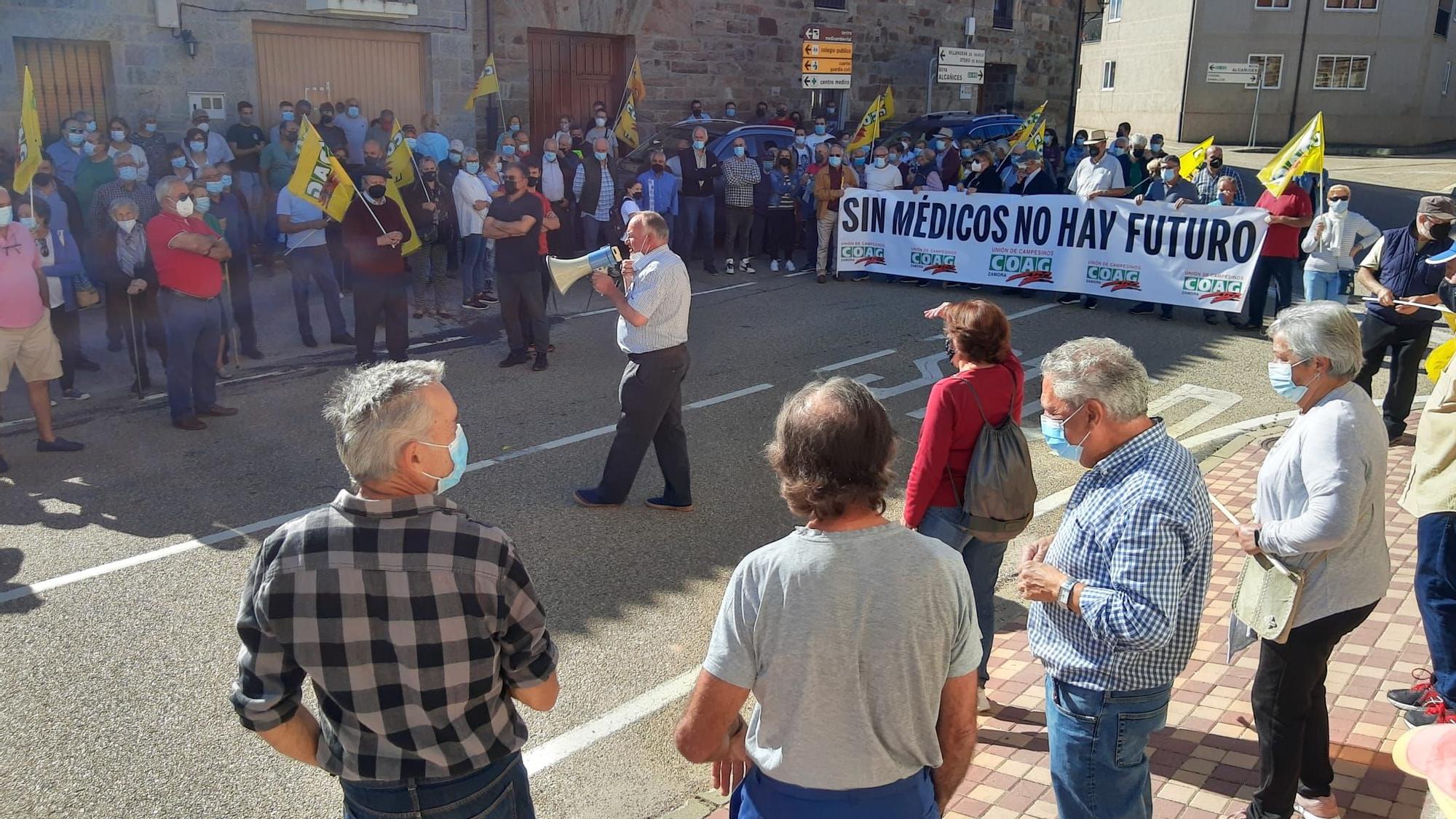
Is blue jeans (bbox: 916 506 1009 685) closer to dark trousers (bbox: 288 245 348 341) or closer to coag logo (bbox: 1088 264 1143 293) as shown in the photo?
dark trousers (bbox: 288 245 348 341)

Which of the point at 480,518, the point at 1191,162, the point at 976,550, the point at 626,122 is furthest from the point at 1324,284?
the point at 626,122

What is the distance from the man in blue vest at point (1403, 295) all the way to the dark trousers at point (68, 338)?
33.1ft

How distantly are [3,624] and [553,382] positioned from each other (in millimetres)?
5440

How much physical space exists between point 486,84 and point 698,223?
12.9 feet

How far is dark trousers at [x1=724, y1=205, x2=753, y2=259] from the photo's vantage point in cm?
1673

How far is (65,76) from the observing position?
15.1 meters

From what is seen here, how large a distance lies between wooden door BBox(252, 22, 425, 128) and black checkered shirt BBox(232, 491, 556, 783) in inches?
612

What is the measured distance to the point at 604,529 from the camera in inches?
287

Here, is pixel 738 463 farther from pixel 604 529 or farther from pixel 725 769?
pixel 725 769

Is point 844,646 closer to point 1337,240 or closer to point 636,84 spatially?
point 1337,240

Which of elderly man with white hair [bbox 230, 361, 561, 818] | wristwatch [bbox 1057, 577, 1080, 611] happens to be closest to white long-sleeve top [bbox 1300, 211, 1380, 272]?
wristwatch [bbox 1057, 577, 1080, 611]

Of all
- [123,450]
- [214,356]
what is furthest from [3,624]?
[214,356]

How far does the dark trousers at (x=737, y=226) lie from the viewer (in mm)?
16734

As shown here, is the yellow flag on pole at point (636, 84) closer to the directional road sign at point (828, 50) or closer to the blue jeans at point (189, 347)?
the directional road sign at point (828, 50)
